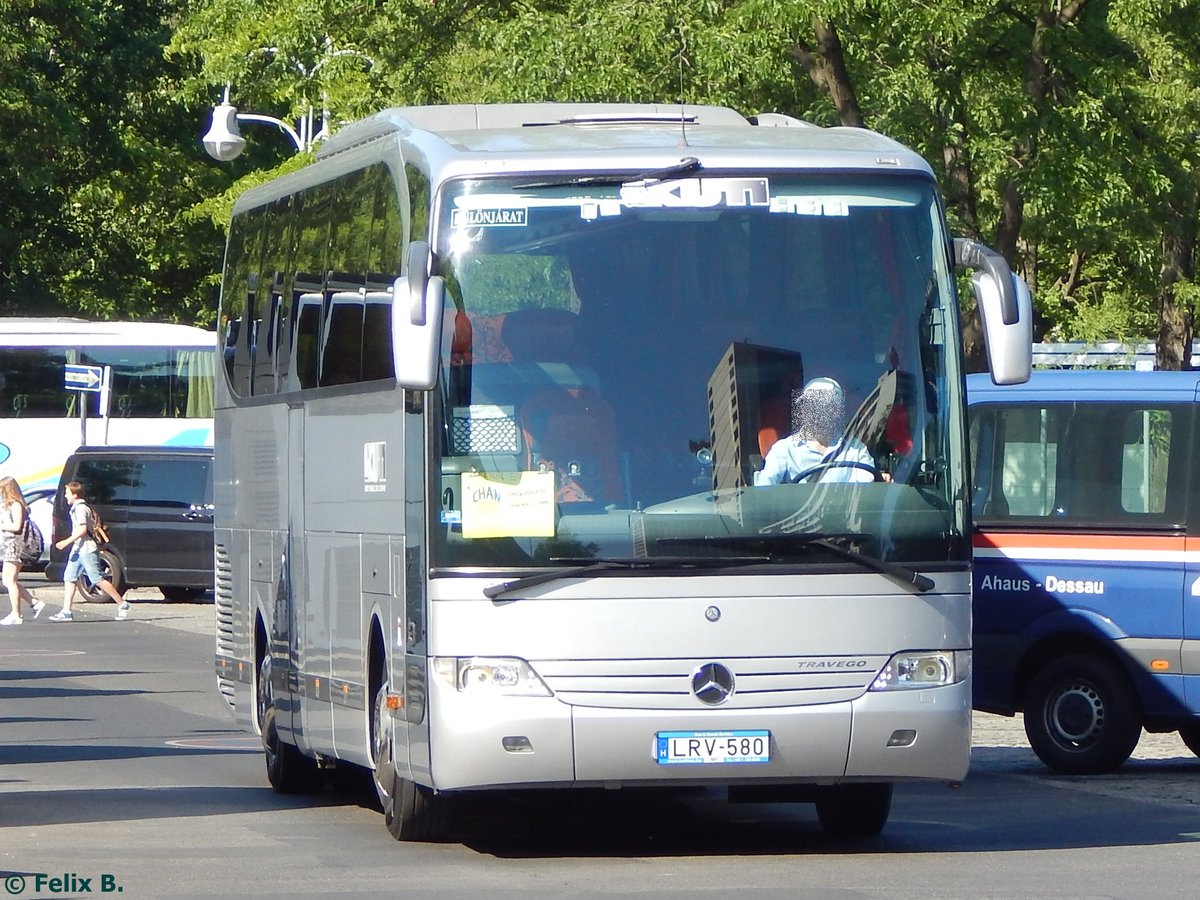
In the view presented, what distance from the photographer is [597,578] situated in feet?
32.4

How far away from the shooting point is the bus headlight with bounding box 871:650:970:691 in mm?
10078

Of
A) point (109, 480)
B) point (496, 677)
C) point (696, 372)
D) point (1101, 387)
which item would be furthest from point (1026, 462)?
point (109, 480)

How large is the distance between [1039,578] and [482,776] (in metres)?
5.54

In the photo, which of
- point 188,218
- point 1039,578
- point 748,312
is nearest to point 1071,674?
point 1039,578

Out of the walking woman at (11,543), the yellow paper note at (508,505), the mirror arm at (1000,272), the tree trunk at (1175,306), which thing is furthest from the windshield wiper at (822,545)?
the walking woman at (11,543)

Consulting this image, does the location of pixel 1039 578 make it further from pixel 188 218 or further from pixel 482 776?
pixel 188 218

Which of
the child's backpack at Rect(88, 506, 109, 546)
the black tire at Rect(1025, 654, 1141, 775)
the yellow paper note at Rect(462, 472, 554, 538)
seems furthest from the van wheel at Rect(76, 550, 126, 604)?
the yellow paper note at Rect(462, 472, 554, 538)

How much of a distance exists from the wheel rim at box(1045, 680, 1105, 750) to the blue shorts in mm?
19171

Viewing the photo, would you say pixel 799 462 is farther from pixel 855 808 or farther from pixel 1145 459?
pixel 1145 459

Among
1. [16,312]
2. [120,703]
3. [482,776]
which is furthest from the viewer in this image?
[16,312]

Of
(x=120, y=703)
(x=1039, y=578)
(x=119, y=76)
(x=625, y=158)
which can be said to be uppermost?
(x=119, y=76)

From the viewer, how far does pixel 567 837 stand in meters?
11.4

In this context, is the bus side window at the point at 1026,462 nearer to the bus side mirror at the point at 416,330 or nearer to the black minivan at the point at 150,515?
the bus side mirror at the point at 416,330

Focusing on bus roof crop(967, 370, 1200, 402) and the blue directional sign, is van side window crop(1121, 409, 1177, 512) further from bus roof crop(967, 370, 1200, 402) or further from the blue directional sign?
the blue directional sign
